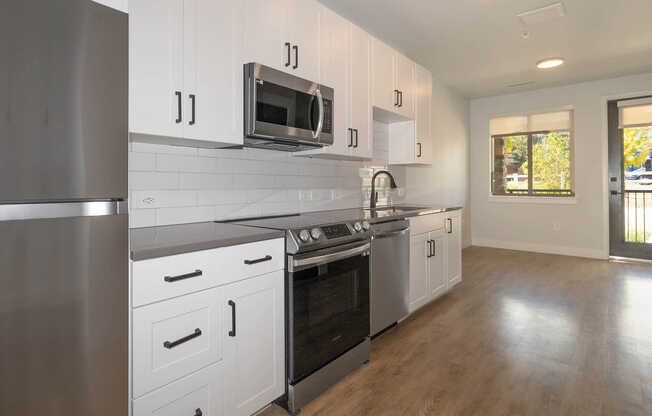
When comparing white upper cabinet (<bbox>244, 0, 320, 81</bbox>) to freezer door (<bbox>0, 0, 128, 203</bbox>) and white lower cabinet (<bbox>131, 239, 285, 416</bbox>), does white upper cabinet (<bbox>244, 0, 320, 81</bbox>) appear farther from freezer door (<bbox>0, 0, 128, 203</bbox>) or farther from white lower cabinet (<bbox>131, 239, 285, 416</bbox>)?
white lower cabinet (<bbox>131, 239, 285, 416</bbox>)

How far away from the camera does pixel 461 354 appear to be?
8.14 feet

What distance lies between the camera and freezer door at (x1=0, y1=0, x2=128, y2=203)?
0.94m

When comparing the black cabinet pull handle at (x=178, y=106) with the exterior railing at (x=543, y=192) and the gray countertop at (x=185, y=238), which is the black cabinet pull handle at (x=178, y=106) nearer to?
the gray countertop at (x=185, y=238)

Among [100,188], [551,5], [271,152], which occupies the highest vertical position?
[551,5]

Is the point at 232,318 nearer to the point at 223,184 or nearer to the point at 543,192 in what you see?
the point at 223,184

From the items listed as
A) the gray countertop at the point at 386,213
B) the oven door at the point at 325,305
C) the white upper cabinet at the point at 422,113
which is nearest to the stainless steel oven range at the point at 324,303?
the oven door at the point at 325,305

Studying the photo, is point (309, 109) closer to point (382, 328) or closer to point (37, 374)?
point (382, 328)

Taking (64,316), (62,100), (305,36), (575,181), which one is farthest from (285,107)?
(575,181)

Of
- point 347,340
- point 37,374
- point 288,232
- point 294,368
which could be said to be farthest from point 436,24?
point 37,374

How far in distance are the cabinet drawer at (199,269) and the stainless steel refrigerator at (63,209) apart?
11cm

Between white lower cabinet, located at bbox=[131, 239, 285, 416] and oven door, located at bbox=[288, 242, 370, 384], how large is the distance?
2.9 inches

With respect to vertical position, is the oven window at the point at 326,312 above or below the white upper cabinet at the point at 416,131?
below

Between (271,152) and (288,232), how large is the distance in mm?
1012

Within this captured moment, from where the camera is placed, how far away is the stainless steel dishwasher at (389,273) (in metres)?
2.56
